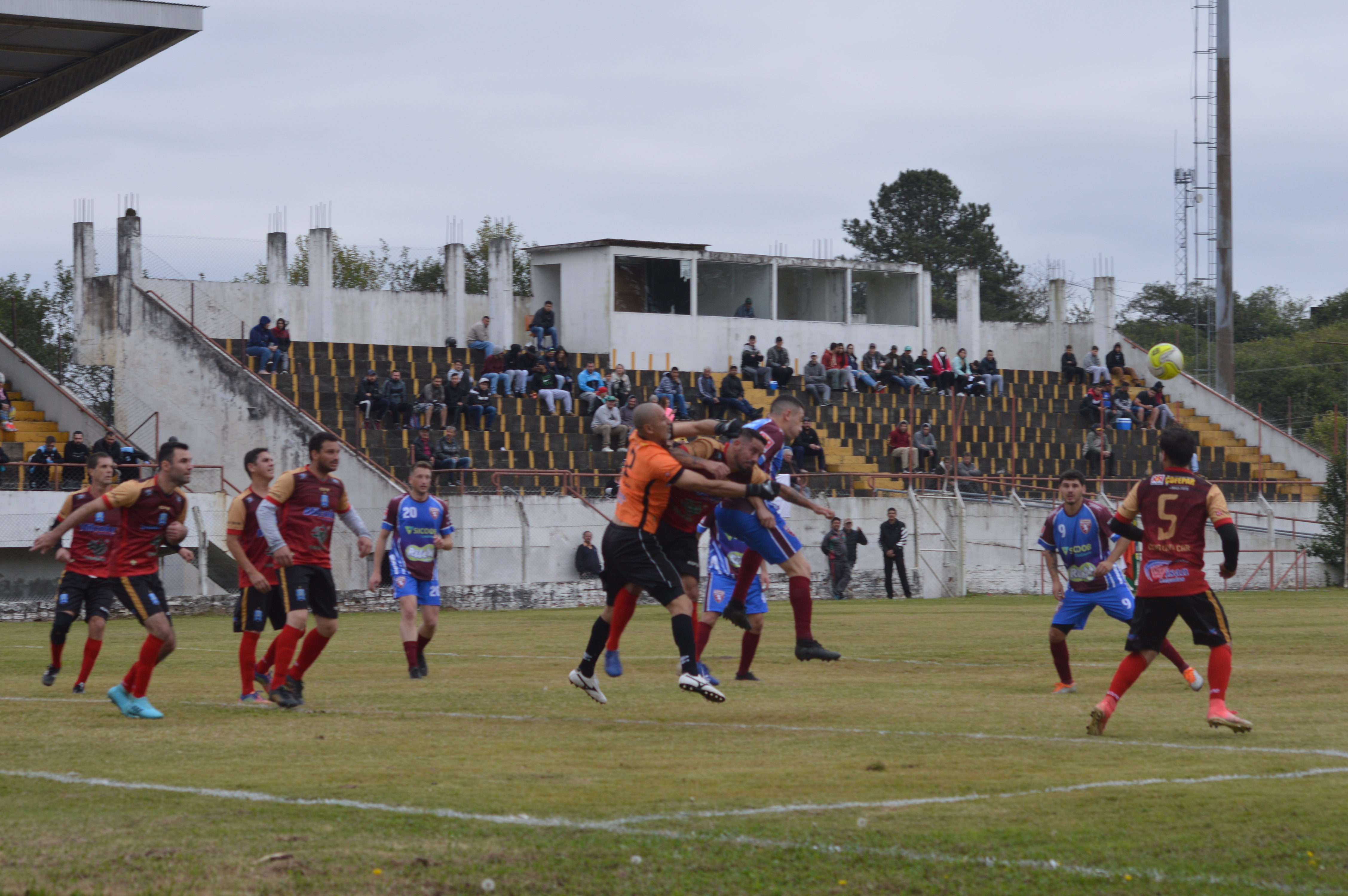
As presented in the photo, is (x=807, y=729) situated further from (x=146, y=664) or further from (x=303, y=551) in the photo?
(x=146, y=664)

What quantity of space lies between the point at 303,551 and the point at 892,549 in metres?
22.0

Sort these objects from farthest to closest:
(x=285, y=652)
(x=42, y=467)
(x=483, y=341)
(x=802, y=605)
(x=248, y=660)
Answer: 1. (x=483, y=341)
2. (x=42, y=467)
3. (x=802, y=605)
4. (x=248, y=660)
5. (x=285, y=652)

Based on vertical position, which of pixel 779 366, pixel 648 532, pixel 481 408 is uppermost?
pixel 779 366

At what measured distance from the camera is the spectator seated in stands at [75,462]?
94.6ft

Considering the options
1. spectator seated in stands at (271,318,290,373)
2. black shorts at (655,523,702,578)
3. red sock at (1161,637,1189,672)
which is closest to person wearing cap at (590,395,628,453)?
spectator seated in stands at (271,318,290,373)

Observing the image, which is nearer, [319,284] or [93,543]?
[93,543]

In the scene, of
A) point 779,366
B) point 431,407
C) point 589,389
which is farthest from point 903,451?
point 431,407

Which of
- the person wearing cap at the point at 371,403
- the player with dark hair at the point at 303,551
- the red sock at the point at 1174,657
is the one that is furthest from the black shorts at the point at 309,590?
the person wearing cap at the point at 371,403

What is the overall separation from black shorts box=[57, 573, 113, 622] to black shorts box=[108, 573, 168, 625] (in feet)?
2.56

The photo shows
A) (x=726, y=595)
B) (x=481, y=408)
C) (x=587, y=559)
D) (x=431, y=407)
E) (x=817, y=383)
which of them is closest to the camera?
(x=726, y=595)

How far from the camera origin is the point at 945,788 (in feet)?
24.3

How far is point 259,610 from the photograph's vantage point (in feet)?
39.5

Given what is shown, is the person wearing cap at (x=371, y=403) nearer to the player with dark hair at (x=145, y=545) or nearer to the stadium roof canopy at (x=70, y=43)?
the stadium roof canopy at (x=70, y=43)

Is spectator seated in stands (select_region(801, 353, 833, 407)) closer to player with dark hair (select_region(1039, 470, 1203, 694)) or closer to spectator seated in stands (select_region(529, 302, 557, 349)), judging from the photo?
spectator seated in stands (select_region(529, 302, 557, 349))
